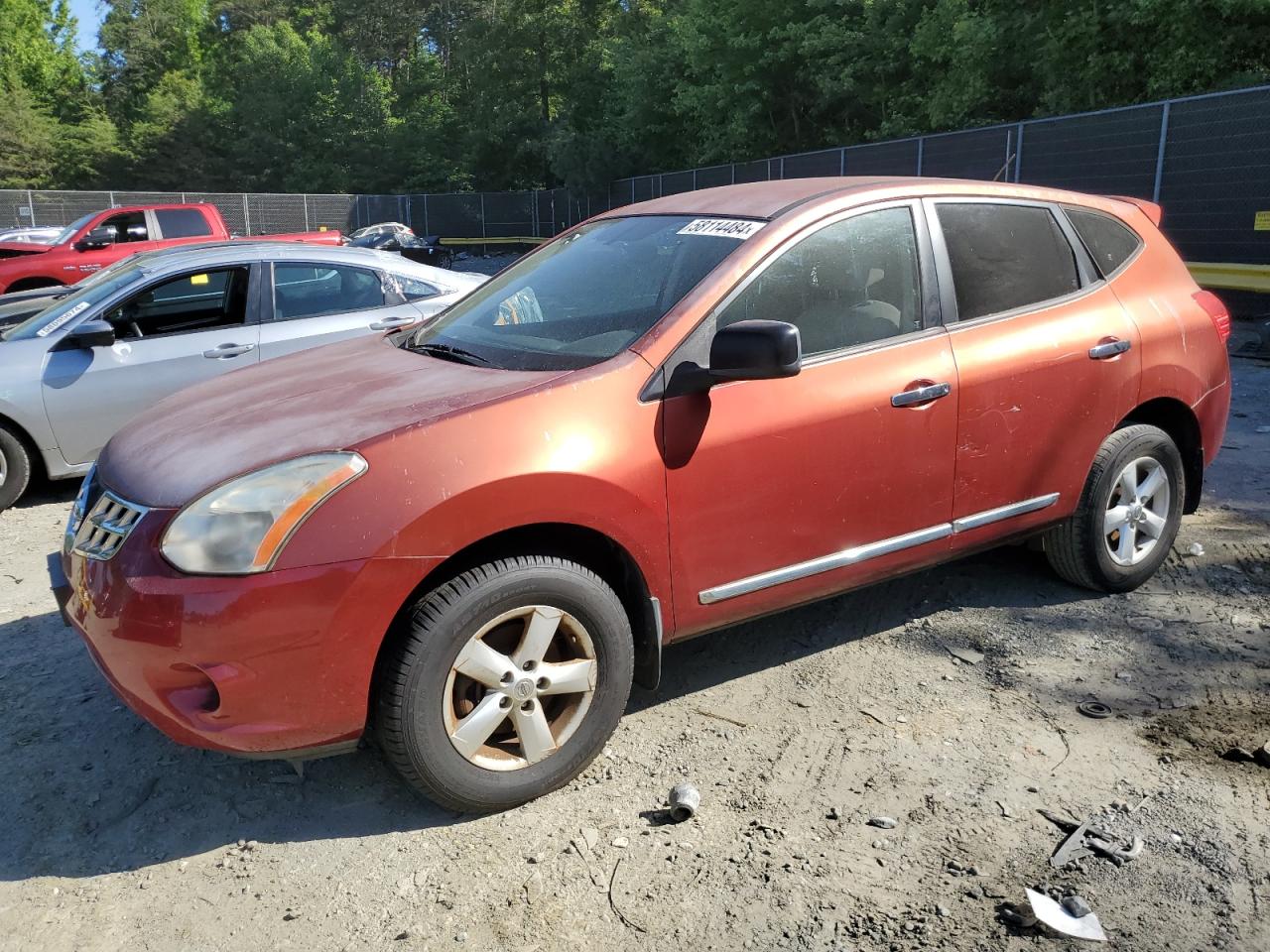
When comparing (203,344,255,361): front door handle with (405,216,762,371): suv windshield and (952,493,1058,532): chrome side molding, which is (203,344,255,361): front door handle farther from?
(952,493,1058,532): chrome side molding

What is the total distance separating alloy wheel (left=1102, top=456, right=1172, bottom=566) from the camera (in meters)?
4.21

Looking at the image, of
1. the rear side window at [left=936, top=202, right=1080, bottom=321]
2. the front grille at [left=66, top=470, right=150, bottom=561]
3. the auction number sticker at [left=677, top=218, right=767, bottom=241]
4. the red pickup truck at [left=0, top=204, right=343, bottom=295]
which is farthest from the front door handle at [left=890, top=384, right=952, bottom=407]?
the red pickup truck at [left=0, top=204, right=343, bottom=295]

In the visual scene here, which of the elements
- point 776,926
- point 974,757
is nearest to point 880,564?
point 974,757

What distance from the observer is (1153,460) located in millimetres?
4289

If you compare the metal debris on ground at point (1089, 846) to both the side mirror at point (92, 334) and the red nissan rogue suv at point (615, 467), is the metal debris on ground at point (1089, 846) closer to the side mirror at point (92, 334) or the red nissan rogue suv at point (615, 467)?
the red nissan rogue suv at point (615, 467)

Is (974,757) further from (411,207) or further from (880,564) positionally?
(411,207)

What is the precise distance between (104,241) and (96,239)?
10cm

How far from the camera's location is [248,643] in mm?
2539

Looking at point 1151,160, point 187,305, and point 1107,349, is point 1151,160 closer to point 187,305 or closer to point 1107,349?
point 1107,349

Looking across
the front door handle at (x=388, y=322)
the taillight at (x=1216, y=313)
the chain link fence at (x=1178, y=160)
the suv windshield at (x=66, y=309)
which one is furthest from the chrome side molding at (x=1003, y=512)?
the chain link fence at (x=1178, y=160)

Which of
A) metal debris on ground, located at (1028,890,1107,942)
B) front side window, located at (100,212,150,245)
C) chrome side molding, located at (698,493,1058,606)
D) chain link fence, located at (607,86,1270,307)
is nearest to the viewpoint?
metal debris on ground, located at (1028,890,1107,942)

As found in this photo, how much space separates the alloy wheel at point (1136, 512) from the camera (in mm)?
4211

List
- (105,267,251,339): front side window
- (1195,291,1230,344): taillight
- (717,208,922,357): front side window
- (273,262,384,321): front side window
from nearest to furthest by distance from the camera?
(717,208,922,357): front side window < (1195,291,1230,344): taillight < (105,267,251,339): front side window < (273,262,384,321): front side window

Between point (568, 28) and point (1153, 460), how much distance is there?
164 feet
